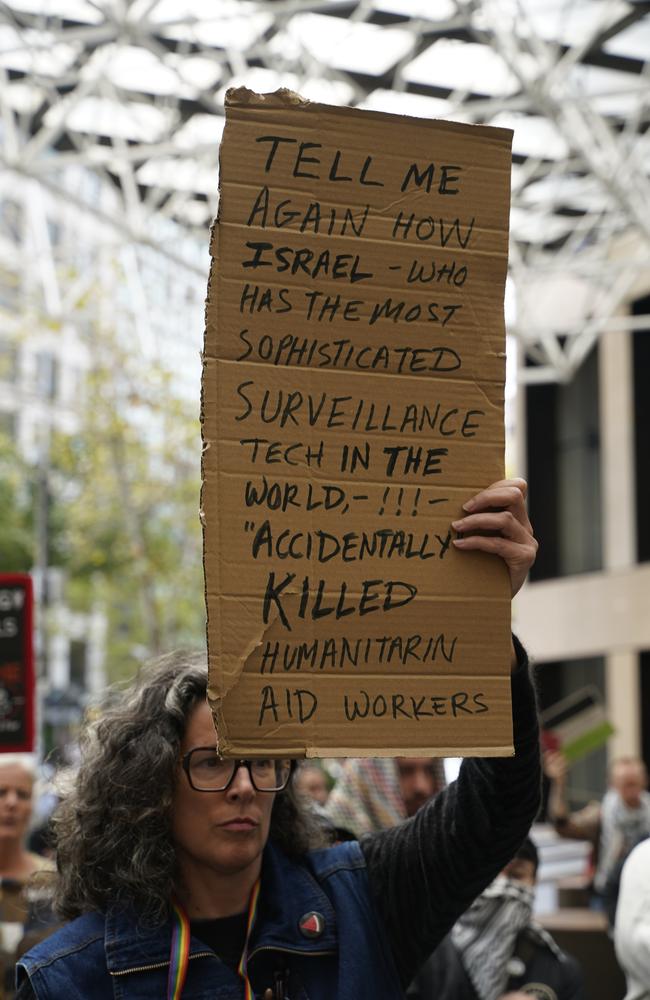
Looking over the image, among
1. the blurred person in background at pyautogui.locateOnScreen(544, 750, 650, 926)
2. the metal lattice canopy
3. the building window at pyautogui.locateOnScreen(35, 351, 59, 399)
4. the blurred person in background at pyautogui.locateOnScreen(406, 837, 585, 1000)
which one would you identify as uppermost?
the building window at pyautogui.locateOnScreen(35, 351, 59, 399)

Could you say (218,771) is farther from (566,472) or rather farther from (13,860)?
(566,472)

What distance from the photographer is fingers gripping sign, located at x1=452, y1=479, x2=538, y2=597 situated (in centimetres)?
256

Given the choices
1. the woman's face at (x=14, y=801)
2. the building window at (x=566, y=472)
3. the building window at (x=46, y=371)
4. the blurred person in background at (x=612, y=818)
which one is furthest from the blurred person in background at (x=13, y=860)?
the building window at (x=46, y=371)

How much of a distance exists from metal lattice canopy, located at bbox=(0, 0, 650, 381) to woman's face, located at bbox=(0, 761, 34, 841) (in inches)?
358

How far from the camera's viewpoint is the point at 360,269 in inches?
102

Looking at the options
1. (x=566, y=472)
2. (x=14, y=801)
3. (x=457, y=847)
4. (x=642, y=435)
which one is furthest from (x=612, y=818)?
(x=566, y=472)

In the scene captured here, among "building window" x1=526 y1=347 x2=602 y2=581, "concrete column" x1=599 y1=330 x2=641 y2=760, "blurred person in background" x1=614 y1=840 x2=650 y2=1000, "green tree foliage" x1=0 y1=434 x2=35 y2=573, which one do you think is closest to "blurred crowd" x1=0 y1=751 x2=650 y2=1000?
"blurred person in background" x1=614 y1=840 x2=650 y2=1000

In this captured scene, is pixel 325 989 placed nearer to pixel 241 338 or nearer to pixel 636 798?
pixel 241 338

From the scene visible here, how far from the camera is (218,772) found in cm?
287

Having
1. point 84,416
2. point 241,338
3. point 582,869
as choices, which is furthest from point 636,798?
point 84,416

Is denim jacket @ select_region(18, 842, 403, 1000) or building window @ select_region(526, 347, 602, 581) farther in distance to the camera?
building window @ select_region(526, 347, 602, 581)

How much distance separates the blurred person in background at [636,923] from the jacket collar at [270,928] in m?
1.42

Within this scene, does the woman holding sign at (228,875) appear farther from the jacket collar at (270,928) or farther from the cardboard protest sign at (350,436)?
the cardboard protest sign at (350,436)

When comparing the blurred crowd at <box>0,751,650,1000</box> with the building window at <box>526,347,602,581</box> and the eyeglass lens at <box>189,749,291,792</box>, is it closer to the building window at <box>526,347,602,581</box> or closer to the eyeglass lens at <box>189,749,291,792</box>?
the eyeglass lens at <box>189,749,291,792</box>
